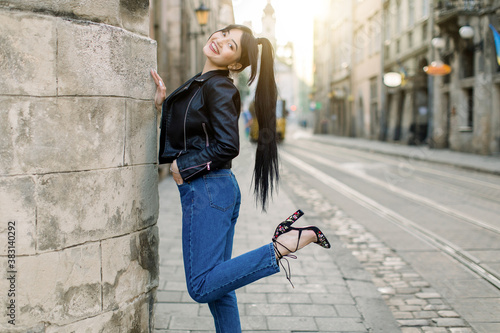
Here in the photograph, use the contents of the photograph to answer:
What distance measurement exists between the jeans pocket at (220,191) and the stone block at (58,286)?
0.55 metres

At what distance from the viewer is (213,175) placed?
7.97ft

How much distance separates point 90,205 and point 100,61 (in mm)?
633

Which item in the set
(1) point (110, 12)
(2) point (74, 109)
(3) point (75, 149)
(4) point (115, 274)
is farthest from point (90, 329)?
(1) point (110, 12)

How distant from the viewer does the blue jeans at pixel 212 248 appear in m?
2.38

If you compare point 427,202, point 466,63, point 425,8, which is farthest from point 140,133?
point 425,8

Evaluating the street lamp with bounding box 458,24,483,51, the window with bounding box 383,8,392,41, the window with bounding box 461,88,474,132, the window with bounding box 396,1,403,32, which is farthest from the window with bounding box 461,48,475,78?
the window with bounding box 383,8,392,41

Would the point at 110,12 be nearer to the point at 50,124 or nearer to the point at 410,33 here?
the point at 50,124

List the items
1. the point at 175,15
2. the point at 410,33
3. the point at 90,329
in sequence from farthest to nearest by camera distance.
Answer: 1. the point at 410,33
2. the point at 175,15
3. the point at 90,329

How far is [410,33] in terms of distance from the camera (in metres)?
26.5

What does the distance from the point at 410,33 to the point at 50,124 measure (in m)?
26.6

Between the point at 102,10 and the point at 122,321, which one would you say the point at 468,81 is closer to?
the point at 102,10

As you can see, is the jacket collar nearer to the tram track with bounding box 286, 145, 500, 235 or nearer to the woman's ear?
the woman's ear

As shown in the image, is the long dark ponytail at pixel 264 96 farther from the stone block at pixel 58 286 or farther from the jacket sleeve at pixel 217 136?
the stone block at pixel 58 286

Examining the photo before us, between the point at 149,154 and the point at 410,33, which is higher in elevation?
the point at 410,33
